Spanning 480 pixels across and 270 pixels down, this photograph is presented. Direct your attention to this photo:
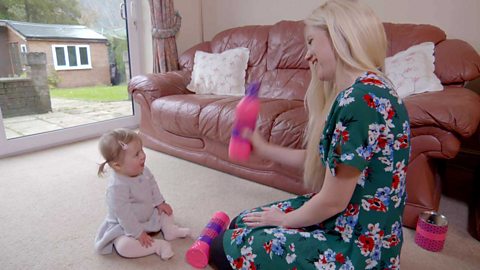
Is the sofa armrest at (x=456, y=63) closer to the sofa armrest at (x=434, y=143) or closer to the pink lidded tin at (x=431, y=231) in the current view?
the sofa armrest at (x=434, y=143)

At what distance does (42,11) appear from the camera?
289cm

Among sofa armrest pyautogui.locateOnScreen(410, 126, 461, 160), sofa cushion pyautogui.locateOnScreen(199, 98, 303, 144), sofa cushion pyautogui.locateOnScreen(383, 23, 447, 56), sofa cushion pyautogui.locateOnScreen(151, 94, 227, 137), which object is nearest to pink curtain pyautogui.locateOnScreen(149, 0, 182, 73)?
sofa cushion pyautogui.locateOnScreen(151, 94, 227, 137)

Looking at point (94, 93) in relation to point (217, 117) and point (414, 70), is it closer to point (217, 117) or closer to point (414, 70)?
point (217, 117)

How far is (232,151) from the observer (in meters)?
1.16

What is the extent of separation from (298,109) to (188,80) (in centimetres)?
127

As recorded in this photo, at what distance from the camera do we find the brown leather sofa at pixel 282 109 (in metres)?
1.48

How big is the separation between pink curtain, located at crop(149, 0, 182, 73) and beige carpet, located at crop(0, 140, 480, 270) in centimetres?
101

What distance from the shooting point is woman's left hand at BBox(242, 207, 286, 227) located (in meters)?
1.10

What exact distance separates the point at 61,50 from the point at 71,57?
0.35 feet

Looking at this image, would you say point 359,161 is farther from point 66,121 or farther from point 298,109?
point 66,121

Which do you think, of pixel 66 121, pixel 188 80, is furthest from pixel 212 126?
pixel 66 121

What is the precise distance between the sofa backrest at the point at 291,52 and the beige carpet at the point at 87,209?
31.4 inches

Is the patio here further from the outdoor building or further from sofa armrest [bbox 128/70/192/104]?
sofa armrest [bbox 128/70/192/104]

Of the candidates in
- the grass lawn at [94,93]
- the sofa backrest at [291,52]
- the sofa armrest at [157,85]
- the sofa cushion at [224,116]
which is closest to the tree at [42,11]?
the grass lawn at [94,93]
